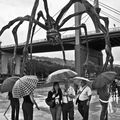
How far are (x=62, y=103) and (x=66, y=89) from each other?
0.34 metres

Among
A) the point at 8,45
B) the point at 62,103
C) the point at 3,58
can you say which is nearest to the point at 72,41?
the point at 8,45

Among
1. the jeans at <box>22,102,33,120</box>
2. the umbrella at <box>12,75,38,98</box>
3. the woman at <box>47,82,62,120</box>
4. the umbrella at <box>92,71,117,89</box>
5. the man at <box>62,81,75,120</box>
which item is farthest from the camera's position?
the man at <box>62,81,75,120</box>

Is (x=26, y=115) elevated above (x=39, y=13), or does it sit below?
below

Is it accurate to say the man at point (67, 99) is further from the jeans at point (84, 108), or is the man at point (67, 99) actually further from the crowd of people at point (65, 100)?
the jeans at point (84, 108)

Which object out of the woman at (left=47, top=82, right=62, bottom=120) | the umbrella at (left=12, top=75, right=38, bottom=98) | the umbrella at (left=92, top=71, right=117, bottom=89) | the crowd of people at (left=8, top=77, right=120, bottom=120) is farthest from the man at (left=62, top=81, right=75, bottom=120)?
the umbrella at (left=12, top=75, right=38, bottom=98)

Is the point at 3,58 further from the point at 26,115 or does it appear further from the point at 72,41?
the point at 26,115

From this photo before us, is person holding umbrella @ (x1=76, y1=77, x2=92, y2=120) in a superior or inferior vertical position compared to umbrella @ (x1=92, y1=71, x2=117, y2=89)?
inferior

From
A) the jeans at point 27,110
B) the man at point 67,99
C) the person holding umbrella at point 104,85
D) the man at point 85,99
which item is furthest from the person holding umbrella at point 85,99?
the jeans at point 27,110

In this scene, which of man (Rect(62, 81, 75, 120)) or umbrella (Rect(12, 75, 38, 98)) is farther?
man (Rect(62, 81, 75, 120))

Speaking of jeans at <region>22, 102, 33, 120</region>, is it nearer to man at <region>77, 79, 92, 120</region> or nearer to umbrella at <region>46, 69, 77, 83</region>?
umbrella at <region>46, 69, 77, 83</region>

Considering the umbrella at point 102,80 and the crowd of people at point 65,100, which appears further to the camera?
the crowd of people at point 65,100

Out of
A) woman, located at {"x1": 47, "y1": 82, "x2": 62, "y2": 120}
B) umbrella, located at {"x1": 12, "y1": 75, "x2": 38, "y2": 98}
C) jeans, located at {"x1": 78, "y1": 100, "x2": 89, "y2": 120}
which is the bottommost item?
jeans, located at {"x1": 78, "y1": 100, "x2": 89, "y2": 120}

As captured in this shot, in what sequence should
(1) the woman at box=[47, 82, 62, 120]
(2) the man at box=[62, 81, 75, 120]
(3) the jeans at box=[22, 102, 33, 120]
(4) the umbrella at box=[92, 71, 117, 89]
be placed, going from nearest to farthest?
(4) the umbrella at box=[92, 71, 117, 89]
(3) the jeans at box=[22, 102, 33, 120]
(1) the woman at box=[47, 82, 62, 120]
(2) the man at box=[62, 81, 75, 120]

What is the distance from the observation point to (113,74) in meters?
5.41
